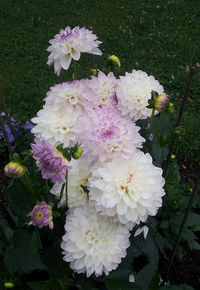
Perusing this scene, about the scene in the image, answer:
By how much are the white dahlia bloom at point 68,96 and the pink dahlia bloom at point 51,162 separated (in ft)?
0.76

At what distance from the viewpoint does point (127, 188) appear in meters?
0.99

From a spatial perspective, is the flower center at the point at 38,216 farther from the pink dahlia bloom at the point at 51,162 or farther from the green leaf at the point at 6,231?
the green leaf at the point at 6,231

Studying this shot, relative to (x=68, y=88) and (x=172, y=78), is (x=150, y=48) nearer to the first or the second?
(x=172, y=78)

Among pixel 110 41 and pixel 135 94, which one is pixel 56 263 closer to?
pixel 135 94

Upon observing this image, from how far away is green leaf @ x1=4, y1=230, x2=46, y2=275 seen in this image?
1155 mm

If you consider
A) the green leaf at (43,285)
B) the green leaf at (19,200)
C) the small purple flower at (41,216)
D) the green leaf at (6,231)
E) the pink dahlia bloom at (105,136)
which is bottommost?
the green leaf at (43,285)

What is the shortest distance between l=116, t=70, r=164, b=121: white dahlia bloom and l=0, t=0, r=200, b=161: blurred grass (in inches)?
62.4

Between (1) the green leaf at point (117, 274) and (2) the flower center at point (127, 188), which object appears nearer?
(2) the flower center at point (127, 188)

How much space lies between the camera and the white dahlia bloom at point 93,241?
1.03m

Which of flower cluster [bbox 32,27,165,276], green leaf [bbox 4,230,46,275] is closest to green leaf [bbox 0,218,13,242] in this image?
green leaf [bbox 4,230,46,275]

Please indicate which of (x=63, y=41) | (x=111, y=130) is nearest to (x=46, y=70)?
(x=63, y=41)

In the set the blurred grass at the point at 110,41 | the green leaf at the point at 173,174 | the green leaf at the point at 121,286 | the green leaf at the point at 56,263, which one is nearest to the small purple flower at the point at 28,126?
the blurred grass at the point at 110,41

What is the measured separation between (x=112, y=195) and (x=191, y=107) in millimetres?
2682

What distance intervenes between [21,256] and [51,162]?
1.45 feet
